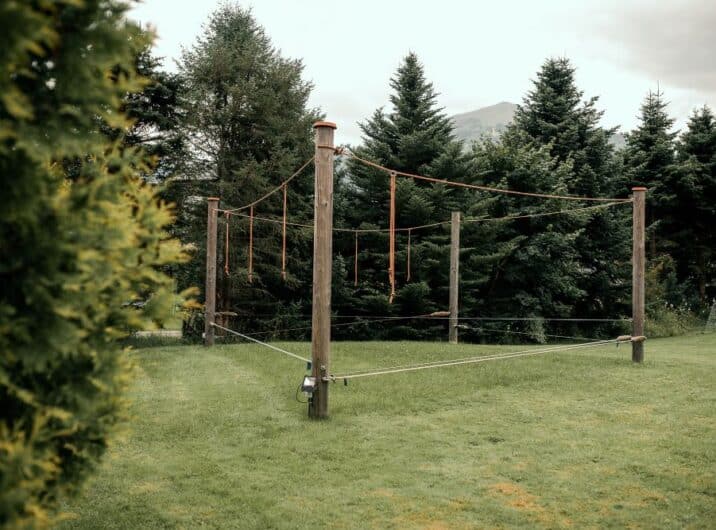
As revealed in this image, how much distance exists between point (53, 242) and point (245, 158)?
1629cm

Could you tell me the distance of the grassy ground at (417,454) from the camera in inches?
168

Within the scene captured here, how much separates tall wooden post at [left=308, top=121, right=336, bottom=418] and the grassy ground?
0.34 metres

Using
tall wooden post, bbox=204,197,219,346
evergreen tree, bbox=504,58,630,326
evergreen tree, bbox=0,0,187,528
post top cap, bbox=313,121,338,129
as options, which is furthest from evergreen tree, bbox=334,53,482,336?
evergreen tree, bbox=0,0,187,528

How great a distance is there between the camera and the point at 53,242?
2.27 metres

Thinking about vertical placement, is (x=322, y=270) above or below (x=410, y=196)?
below

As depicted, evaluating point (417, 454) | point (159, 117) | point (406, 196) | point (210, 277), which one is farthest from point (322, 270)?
point (406, 196)

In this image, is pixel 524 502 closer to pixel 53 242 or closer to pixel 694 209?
pixel 53 242

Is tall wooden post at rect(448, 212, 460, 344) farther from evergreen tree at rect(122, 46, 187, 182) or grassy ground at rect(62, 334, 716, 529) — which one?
evergreen tree at rect(122, 46, 187, 182)

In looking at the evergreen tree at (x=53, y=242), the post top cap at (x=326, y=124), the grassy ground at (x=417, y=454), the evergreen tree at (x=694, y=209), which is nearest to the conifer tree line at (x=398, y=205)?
the evergreen tree at (x=694, y=209)

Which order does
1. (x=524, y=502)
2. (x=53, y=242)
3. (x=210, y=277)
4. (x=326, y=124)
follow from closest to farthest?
(x=53, y=242)
(x=524, y=502)
(x=326, y=124)
(x=210, y=277)

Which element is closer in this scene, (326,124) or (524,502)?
(524,502)

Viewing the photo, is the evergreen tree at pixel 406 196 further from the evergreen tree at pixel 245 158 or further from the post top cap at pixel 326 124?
the post top cap at pixel 326 124

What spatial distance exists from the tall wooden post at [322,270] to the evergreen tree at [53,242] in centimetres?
388

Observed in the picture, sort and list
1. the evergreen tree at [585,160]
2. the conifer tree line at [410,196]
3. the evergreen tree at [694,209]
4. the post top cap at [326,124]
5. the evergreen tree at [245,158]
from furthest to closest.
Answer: the evergreen tree at [694,209]
the evergreen tree at [585,160]
the evergreen tree at [245,158]
the conifer tree line at [410,196]
the post top cap at [326,124]
